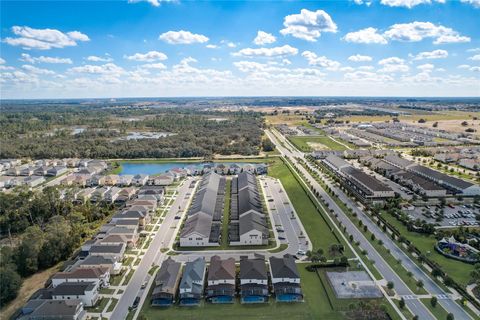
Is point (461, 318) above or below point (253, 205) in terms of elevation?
below

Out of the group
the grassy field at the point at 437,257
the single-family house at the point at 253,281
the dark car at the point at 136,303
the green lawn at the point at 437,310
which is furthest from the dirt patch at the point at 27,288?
the grassy field at the point at 437,257

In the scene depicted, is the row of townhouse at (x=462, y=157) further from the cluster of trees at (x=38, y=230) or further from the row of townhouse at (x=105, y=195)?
the cluster of trees at (x=38, y=230)

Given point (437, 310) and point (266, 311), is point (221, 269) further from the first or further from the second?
point (437, 310)

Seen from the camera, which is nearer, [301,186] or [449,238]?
[449,238]

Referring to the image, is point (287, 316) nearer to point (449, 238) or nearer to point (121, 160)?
point (449, 238)

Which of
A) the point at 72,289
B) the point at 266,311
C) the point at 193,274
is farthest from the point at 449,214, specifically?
the point at 72,289

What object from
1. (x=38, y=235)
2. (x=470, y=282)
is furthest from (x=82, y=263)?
(x=470, y=282)
